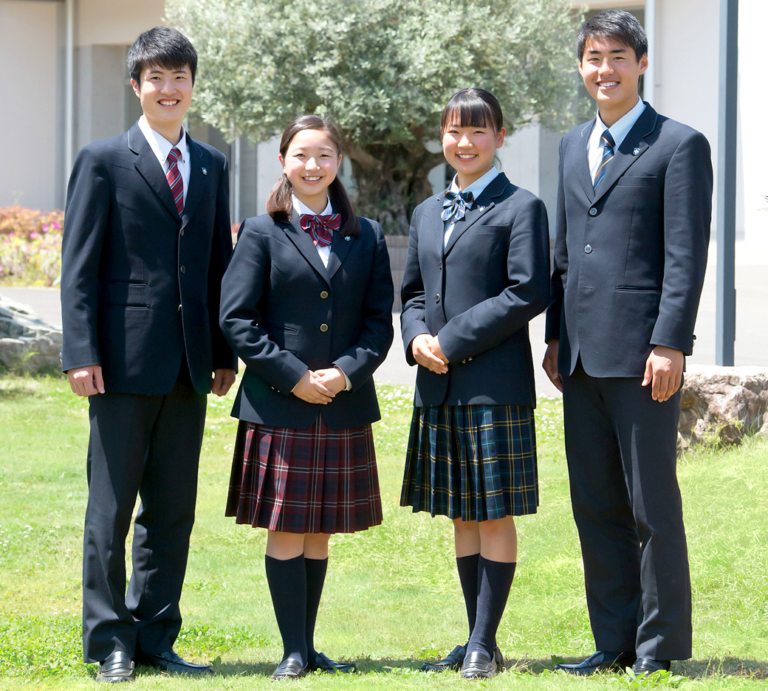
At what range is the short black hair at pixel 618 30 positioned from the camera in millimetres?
3014

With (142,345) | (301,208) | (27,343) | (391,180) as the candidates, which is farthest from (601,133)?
(391,180)

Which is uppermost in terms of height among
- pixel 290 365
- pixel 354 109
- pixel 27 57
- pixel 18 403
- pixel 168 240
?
pixel 27 57

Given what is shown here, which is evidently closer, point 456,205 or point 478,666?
point 478,666

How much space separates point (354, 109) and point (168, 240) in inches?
407

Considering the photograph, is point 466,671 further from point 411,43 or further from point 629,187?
point 411,43

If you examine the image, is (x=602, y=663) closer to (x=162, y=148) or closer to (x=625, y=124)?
(x=625, y=124)

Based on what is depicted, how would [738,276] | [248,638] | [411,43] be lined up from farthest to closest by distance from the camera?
1. [738,276]
2. [411,43]
3. [248,638]

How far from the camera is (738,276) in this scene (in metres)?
14.3

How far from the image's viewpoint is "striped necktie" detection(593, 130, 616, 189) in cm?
309

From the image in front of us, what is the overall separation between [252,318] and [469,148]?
0.93m

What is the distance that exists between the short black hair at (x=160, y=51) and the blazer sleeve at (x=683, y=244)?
1616 millimetres

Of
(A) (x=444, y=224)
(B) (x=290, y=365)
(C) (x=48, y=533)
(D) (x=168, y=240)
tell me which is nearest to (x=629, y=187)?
(A) (x=444, y=224)

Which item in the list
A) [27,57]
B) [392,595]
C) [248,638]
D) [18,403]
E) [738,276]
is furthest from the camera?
[27,57]

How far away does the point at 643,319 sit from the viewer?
3.01 metres
